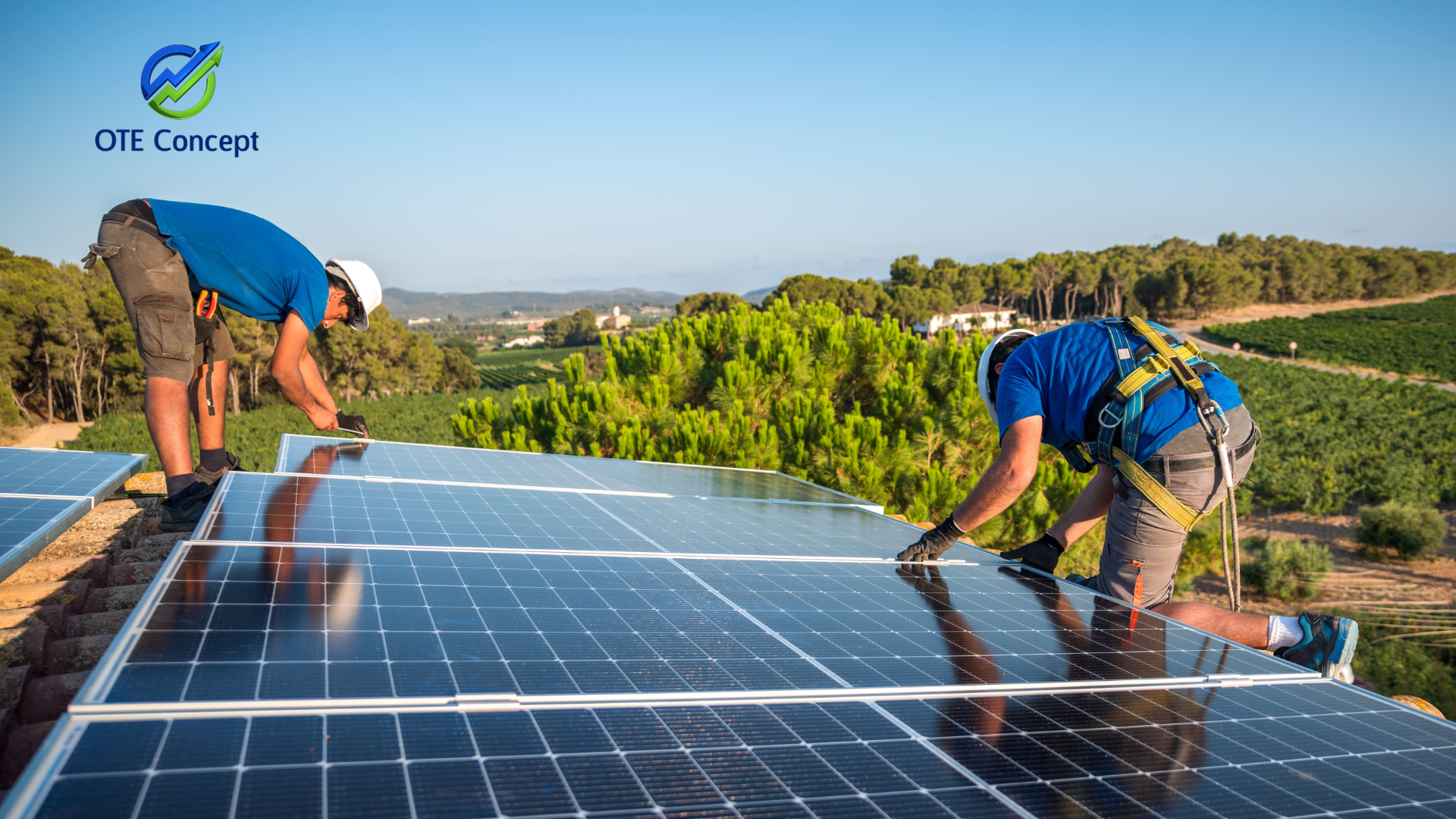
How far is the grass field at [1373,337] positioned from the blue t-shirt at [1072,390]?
7000 centimetres

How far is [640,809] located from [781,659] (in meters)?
1.09

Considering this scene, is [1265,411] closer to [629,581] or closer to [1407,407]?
[1407,407]

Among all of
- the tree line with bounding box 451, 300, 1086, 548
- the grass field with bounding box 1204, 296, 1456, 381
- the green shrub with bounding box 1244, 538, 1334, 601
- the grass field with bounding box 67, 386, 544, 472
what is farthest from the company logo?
the grass field with bounding box 1204, 296, 1456, 381

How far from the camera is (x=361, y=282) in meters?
5.93

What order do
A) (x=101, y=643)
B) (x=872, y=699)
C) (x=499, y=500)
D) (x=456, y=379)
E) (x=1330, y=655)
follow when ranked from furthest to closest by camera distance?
(x=456, y=379)
(x=499, y=500)
(x=1330, y=655)
(x=101, y=643)
(x=872, y=699)

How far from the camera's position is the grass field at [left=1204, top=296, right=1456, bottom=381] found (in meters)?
62.1

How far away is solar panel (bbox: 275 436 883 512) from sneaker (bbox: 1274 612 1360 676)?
9.81 feet

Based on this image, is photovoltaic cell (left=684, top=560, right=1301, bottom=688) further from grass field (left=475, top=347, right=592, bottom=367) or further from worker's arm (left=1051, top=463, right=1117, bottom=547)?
grass field (left=475, top=347, right=592, bottom=367)

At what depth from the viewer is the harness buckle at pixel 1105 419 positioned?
411cm

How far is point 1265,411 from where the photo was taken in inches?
1556

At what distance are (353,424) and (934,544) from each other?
15.9 ft

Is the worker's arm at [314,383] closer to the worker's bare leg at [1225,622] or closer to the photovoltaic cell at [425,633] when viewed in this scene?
the photovoltaic cell at [425,633]

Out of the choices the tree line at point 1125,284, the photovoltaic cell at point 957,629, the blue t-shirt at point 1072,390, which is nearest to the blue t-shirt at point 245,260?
the photovoltaic cell at point 957,629

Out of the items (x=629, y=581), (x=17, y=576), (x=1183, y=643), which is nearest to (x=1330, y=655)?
(x=1183, y=643)
